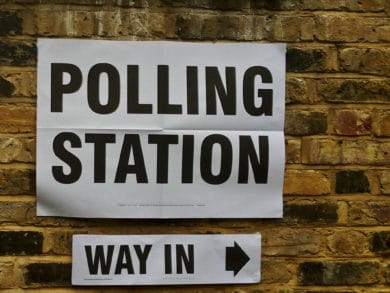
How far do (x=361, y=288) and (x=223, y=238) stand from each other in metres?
0.56

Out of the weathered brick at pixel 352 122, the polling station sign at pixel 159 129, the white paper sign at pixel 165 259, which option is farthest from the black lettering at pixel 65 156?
the weathered brick at pixel 352 122

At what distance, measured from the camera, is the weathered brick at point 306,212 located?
212 centimetres

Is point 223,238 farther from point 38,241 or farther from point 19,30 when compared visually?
point 19,30

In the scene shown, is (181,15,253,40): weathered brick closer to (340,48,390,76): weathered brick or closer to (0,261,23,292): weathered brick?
(340,48,390,76): weathered brick

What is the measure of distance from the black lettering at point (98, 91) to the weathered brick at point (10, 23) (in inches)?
11.5

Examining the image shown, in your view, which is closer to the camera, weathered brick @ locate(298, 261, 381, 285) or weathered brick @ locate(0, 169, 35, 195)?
weathered brick @ locate(0, 169, 35, 195)

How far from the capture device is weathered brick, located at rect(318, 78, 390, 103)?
2.12m

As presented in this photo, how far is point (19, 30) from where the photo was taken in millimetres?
2020

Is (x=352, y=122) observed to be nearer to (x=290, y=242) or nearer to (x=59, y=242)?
(x=290, y=242)

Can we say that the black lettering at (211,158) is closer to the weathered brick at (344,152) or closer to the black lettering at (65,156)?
the weathered brick at (344,152)

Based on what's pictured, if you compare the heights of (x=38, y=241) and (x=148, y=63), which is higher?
(x=148, y=63)

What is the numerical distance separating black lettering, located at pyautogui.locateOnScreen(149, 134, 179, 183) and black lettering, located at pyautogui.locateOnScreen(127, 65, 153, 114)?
0.10 m

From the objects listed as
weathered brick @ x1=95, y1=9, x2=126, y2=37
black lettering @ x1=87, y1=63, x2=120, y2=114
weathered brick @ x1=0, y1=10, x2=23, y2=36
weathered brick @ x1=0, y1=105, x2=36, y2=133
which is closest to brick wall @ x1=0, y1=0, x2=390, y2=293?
weathered brick @ x1=95, y1=9, x2=126, y2=37

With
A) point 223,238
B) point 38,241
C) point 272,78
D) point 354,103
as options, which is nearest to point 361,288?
point 223,238
